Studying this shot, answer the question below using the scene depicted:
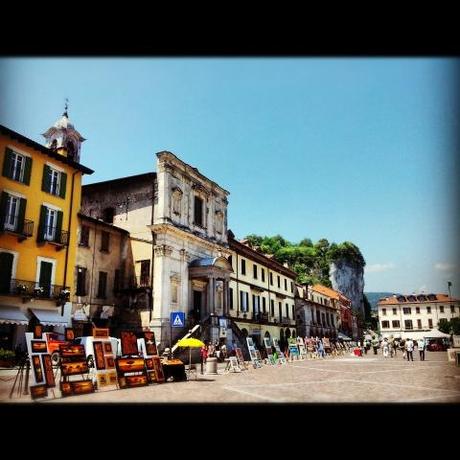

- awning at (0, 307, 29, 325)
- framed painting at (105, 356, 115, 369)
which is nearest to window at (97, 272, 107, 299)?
awning at (0, 307, 29, 325)

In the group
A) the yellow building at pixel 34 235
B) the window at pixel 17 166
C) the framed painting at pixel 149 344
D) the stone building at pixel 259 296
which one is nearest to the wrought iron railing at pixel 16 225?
the yellow building at pixel 34 235

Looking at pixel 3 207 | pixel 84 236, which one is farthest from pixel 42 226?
pixel 84 236

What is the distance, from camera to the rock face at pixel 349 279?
285 feet

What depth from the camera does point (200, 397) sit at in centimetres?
1076

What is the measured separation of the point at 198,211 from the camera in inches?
1266

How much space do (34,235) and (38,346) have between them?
12.6 meters

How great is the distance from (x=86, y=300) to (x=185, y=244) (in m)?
7.89

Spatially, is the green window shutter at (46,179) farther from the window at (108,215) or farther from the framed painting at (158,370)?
the framed painting at (158,370)

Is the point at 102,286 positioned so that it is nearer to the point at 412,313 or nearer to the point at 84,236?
the point at 84,236

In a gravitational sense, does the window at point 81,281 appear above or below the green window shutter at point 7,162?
below

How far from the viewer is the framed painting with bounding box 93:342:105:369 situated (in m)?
12.5

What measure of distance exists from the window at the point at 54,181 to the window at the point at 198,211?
10463 millimetres

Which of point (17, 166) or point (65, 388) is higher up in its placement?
point (17, 166)
